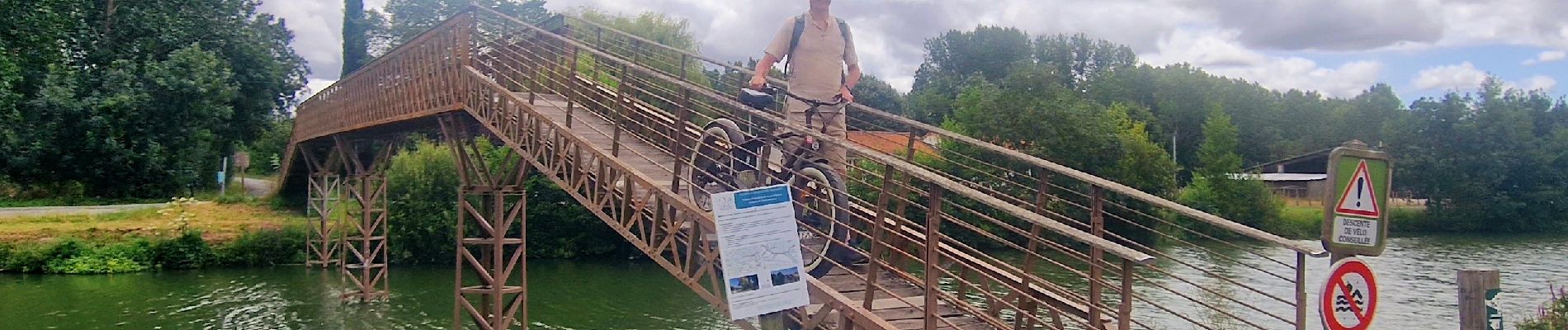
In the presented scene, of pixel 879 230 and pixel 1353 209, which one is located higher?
pixel 1353 209

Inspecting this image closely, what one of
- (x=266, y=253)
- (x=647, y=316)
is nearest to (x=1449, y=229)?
(x=647, y=316)

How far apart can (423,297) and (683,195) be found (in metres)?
16.9

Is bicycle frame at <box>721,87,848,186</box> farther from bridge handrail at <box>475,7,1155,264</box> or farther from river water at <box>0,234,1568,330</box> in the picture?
river water at <box>0,234,1568,330</box>

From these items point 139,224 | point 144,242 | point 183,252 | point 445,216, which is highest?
point 445,216

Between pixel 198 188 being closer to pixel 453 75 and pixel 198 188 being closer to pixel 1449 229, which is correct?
pixel 453 75

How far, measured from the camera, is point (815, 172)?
21.6 ft

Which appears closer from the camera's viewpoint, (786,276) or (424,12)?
(786,276)

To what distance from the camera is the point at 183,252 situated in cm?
2809

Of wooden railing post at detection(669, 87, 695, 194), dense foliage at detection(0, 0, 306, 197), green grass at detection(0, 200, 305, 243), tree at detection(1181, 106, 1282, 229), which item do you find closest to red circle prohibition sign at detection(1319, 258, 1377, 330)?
wooden railing post at detection(669, 87, 695, 194)

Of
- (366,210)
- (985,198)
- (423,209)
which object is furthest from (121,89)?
(985,198)

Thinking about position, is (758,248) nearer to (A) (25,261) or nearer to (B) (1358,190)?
(B) (1358,190)

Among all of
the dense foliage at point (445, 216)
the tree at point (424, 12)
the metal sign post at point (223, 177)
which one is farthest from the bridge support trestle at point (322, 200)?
the tree at point (424, 12)

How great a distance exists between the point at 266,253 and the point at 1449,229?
1535 inches

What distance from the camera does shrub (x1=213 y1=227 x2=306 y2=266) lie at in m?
28.8
